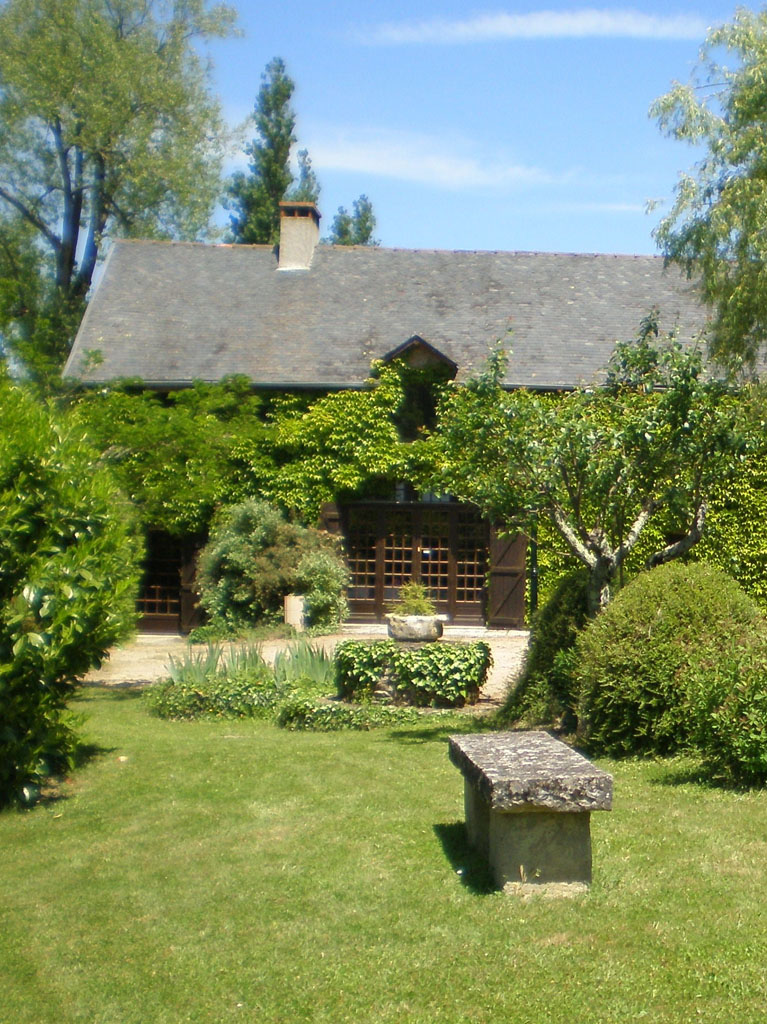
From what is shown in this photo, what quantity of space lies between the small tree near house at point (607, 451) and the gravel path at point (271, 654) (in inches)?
110

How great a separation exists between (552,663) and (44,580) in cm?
443

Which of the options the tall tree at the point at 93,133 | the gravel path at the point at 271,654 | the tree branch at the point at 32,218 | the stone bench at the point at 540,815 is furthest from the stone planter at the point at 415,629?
the tree branch at the point at 32,218

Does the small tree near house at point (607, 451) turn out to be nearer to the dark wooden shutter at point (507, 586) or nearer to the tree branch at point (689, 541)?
the tree branch at point (689, 541)

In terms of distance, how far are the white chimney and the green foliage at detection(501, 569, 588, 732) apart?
1533 cm

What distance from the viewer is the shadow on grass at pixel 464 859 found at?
16.4ft

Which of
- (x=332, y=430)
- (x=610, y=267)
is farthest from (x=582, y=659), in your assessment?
(x=610, y=267)

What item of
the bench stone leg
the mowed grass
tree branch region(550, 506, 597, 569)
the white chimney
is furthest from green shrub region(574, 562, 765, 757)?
the white chimney

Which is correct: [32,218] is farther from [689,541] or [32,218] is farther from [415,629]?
[689,541]

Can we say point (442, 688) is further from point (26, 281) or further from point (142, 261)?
point (26, 281)

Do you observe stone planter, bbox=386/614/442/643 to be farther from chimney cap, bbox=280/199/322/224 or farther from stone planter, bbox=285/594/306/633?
Answer: chimney cap, bbox=280/199/322/224

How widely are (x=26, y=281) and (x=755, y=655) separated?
27236 mm

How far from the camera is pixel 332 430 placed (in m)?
19.6

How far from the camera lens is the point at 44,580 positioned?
6.51m

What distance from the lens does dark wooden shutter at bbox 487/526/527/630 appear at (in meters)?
19.7
